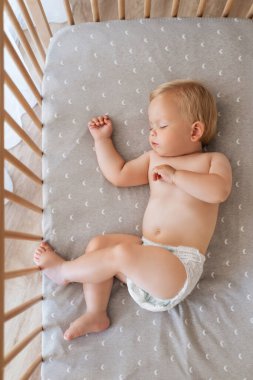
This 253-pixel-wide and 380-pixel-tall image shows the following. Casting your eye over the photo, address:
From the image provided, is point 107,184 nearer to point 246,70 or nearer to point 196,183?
point 196,183

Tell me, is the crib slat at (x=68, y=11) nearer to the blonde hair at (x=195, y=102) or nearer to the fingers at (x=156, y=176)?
the blonde hair at (x=195, y=102)

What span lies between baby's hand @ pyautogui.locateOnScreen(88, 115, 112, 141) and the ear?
22 centimetres

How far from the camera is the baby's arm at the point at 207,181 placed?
1032 mm

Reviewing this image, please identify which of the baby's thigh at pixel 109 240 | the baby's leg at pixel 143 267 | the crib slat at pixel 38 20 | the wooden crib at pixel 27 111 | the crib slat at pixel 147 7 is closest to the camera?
the wooden crib at pixel 27 111

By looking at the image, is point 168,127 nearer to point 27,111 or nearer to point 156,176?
point 156,176

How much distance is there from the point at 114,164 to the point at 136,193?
0.10m

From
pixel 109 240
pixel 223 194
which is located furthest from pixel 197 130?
pixel 109 240

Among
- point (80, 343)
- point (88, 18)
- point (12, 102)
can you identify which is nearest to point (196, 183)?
point (80, 343)

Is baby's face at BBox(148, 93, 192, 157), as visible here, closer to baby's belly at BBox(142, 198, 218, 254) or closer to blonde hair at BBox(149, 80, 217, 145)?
blonde hair at BBox(149, 80, 217, 145)

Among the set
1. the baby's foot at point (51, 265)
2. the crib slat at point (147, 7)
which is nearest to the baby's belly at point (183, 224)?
the baby's foot at point (51, 265)

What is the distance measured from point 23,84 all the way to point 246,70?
731 millimetres

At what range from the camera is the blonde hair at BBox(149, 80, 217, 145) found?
1.08 metres

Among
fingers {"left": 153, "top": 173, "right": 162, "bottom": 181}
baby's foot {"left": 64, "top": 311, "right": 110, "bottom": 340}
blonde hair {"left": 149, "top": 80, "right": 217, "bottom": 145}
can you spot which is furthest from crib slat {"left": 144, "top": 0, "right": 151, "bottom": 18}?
baby's foot {"left": 64, "top": 311, "right": 110, "bottom": 340}

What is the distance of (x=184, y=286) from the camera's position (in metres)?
1.00
